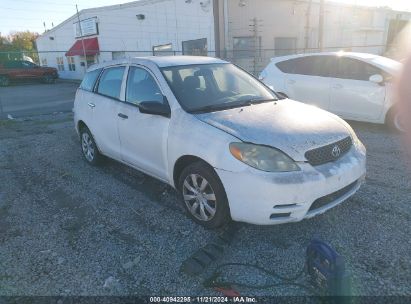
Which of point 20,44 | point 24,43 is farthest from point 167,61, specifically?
point 24,43

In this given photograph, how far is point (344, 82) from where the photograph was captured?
23.3 ft

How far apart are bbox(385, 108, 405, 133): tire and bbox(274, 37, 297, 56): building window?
12332 mm

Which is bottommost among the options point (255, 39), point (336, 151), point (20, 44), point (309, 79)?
point (336, 151)

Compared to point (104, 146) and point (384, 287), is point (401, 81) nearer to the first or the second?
point (384, 287)

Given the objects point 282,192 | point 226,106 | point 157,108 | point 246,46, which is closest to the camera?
point 282,192

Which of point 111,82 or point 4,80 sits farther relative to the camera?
point 4,80

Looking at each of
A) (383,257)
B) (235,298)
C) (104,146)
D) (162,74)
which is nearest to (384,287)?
(383,257)

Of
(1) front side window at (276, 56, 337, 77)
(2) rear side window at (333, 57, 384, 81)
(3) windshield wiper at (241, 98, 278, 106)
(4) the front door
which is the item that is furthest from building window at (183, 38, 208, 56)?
(3) windshield wiper at (241, 98, 278, 106)

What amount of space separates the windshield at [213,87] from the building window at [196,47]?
1285 centimetres

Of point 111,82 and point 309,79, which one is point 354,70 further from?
point 111,82

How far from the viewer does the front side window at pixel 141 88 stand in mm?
3879

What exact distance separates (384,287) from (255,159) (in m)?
1.38

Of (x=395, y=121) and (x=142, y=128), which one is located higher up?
Answer: (x=142, y=128)

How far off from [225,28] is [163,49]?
5.09 metres
